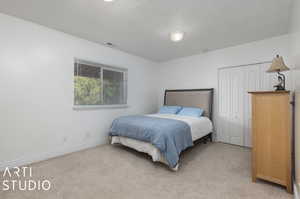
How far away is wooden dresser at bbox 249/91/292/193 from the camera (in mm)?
1772

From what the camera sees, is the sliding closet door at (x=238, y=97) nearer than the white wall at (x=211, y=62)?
No

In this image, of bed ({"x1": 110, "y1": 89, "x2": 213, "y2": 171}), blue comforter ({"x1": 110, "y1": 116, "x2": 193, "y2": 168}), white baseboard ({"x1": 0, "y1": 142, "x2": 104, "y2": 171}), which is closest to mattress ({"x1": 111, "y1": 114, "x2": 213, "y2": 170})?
bed ({"x1": 110, "y1": 89, "x2": 213, "y2": 171})

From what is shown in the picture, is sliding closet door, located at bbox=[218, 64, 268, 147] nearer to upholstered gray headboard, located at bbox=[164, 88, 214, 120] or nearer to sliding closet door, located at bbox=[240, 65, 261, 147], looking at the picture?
sliding closet door, located at bbox=[240, 65, 261, 147]

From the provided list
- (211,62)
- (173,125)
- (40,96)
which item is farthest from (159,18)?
(40,96)

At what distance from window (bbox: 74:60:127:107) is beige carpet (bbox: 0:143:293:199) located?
1190 millimetres

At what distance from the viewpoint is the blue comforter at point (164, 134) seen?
225cm

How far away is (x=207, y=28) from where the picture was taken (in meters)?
2.70

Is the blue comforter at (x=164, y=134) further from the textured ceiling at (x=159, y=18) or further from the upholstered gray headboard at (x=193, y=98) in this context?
the textured ceiling at (x=159, y=18)

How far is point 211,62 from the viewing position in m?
3.93

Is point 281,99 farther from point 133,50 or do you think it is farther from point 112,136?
point 133,50

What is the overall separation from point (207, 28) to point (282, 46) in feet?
5.41

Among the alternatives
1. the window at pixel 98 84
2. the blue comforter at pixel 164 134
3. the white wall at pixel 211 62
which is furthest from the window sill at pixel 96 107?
the white wall at pixel 211 62

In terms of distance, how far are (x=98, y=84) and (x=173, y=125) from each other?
2065mm

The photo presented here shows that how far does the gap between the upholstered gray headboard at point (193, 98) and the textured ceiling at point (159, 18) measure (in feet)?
4.17
